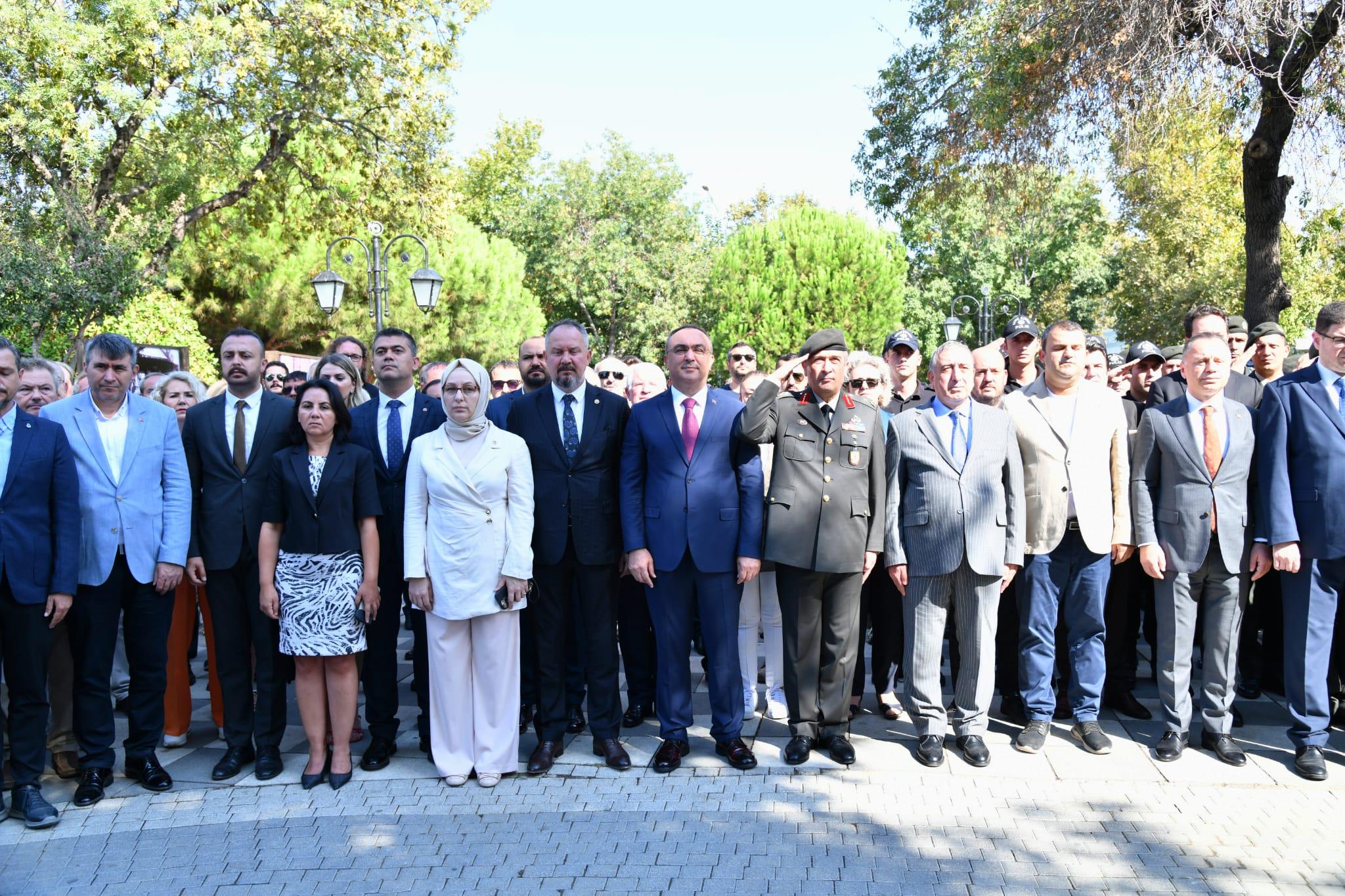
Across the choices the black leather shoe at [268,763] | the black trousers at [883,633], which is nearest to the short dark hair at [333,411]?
the black leather shoe at [268,763]

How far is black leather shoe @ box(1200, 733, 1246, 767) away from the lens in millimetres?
5008

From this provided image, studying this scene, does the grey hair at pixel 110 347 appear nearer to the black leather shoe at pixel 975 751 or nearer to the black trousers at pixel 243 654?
the black trousers at pixel 243 654

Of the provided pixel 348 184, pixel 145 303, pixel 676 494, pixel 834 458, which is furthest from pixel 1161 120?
pixel 145 303

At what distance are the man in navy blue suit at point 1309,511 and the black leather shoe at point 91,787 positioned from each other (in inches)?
234

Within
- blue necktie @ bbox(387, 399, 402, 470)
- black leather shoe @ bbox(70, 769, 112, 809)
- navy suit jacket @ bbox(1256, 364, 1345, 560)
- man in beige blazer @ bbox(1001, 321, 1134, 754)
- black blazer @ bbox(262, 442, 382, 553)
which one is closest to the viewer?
black leather shoe @ bbox(70, 769, 112, 809)

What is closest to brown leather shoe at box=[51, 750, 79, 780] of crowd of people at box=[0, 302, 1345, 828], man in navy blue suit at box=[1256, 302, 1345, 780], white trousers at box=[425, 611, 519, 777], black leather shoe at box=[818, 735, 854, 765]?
crowd of people at box=[0, 302, 1345, 828]

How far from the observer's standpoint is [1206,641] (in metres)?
5.23

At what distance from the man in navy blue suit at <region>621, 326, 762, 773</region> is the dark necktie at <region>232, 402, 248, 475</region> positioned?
2001mm

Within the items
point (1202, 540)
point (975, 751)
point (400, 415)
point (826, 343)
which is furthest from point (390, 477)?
point (1202, 540)

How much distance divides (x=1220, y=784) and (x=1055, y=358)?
2290mm

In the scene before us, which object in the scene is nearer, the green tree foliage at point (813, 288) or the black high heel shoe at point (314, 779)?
the black high heel shoe at point (314, 779)

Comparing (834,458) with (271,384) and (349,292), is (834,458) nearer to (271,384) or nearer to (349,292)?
(271,384)

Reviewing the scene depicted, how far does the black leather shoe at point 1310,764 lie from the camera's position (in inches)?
189

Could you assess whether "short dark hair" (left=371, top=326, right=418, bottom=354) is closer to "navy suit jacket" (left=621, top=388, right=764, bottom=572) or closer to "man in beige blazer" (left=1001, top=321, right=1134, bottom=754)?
"navy suit jacket" (left=621, top=388, right=764, bottom=572)
